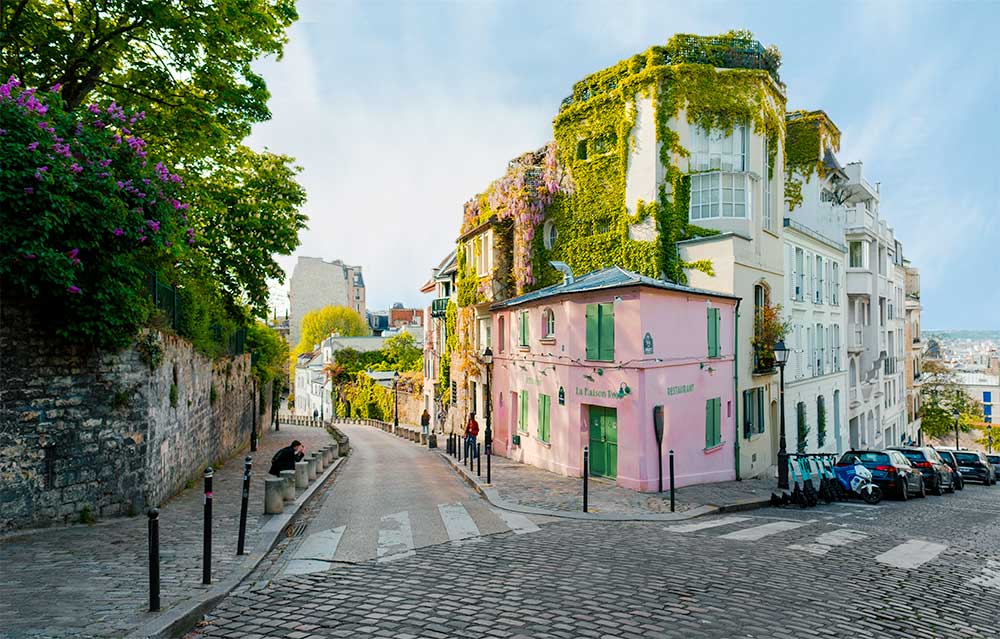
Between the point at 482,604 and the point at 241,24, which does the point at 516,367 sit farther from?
the point at 482,604

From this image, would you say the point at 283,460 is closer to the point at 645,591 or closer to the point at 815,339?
the point at 645,591

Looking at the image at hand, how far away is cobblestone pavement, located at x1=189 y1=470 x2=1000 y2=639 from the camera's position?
626cm

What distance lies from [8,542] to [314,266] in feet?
302

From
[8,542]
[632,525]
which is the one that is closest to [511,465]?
[632,525]

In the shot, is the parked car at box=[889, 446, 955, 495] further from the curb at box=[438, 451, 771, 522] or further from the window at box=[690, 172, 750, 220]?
the window at box=[690, 172, 750, 220]

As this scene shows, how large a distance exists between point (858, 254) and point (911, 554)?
29.6 m

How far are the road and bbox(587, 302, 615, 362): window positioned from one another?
595 centimetres

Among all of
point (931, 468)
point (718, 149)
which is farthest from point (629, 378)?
point (931, 468)

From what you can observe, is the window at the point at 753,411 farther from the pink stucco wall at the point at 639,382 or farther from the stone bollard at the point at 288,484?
the stone bollard at the point at 288,484

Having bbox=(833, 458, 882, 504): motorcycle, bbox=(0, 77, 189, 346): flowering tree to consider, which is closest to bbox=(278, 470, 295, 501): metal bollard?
bbox=(0, 77, 189, 346): flowering tree

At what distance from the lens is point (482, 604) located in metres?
6.79

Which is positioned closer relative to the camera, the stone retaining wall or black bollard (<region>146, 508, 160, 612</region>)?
black bollard (<region>146, 508, 160, 612</region>)

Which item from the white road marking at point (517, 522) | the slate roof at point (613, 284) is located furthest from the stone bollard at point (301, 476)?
the slate roof at point (613, 284)

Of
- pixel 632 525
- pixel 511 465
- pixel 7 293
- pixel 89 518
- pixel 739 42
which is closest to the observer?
pixel 7 293
